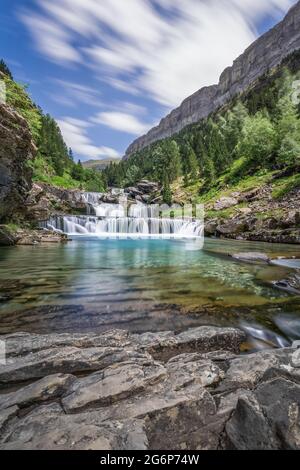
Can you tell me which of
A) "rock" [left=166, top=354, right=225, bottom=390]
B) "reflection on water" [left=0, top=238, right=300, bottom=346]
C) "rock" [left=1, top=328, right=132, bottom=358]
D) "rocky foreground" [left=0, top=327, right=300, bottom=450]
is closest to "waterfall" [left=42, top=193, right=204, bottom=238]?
"reflection on water" [left=0, top=238, right=300, bottom=346]

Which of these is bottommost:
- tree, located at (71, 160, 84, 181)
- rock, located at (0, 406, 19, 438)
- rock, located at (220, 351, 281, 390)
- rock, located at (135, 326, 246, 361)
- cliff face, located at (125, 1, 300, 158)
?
rock, located at (135, 326, 246, 361)

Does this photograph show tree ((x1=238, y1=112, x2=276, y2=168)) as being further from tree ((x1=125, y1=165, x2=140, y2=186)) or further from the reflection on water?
tree ((x1=125, y1=165, x2=140, y2=186))

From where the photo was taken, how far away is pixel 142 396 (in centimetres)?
323

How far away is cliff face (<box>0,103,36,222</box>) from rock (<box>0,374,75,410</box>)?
17.4 meters

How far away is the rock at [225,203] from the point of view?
4116 centimetres

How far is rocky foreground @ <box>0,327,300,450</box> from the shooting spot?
100 inches

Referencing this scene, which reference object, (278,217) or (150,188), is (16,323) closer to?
(278,217)

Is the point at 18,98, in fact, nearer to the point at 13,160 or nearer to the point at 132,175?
the point at 13,160

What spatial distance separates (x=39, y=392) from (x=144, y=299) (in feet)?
15.7

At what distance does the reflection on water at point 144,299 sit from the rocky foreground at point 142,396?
125cm

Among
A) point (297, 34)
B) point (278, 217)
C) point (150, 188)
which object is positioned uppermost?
point (297, 34)

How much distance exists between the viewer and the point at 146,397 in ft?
10.5
